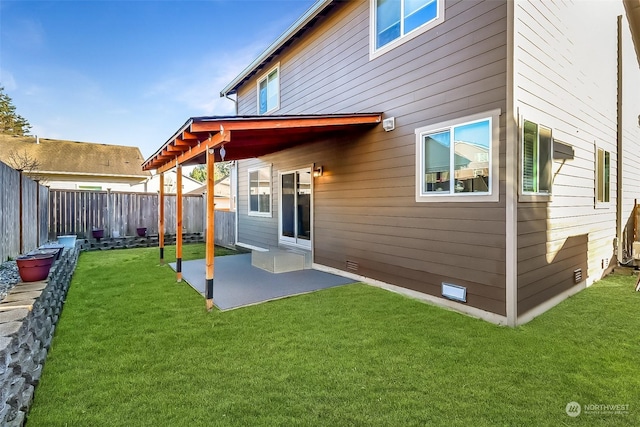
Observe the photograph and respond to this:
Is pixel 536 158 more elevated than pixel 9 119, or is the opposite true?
pixel 9 119

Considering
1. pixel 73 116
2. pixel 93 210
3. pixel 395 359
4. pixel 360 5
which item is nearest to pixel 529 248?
pixel 395 359

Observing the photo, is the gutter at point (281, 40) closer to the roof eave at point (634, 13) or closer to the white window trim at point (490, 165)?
the white window trim at point (490, 165)

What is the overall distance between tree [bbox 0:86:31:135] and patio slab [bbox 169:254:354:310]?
26.9 meters

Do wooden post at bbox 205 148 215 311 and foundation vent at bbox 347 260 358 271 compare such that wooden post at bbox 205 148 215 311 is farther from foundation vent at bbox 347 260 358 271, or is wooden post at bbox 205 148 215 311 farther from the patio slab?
foundation vent at bbox 347 260 358 271

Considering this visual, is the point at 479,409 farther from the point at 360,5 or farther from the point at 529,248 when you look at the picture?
the point at 360,5

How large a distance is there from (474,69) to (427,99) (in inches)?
29.5

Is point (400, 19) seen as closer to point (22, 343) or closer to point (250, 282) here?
point (250, 282)

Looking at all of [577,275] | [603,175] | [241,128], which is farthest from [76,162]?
[603,175]

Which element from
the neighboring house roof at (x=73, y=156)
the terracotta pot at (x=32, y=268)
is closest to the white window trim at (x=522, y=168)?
the terracotta pot at (x=32, y=268)

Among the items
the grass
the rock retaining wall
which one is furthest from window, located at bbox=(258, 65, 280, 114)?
the rock retaining wall

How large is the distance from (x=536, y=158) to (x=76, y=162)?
22.2m

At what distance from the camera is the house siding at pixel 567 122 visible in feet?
12.8

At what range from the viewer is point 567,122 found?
4918mm
